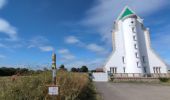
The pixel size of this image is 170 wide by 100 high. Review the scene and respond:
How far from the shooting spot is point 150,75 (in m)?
49.4

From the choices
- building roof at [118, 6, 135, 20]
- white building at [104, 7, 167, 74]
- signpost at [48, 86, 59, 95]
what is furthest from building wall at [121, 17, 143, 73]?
signpost at [48, 86, 59, 95]

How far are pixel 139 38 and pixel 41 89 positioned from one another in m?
50.3

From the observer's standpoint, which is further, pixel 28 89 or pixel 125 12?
pixel 125 12

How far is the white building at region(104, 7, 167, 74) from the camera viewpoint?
4994 cm

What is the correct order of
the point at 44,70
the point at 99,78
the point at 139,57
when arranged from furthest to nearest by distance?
1. the point at 139,57
2. the point at 99,78
3. the point at 44,70

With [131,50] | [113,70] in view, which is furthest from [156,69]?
[113,70]

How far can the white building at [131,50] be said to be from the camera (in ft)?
164

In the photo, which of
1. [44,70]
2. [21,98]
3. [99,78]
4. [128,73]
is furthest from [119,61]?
[21,98]

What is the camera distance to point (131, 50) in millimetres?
50000

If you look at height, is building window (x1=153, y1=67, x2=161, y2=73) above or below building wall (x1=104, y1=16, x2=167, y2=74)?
below

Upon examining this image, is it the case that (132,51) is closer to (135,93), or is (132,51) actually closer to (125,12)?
(125,12)

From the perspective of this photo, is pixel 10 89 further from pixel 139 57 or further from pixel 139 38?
pixel 139 38

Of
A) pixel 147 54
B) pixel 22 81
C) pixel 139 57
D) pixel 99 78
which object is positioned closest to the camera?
pixel 22 81

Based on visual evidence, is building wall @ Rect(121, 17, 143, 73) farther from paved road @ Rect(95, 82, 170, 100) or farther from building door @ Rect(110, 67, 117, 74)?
paved road @ Rect(95, 82, 170, 100)
